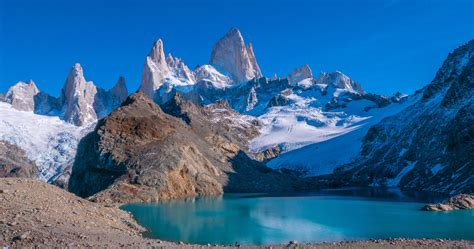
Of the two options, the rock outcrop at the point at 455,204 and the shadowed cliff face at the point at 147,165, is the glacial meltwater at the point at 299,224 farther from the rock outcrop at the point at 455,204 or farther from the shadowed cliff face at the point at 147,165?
the shadowed cliff face at the point at 147,165

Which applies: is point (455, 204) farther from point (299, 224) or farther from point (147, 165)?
point (147, 165)

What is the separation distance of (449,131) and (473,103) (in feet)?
35.1

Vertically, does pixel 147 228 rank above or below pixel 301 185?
below

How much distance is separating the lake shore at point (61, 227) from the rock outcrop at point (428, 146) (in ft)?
215

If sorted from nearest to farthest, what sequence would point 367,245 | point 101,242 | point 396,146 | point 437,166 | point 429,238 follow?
point 101,242
point 367,245
point 429,238
point 437,166
point 396,146

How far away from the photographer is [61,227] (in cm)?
3447

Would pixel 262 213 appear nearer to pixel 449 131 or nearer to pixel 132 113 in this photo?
pixel 132 113

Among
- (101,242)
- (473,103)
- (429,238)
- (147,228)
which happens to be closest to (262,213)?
(147,228)

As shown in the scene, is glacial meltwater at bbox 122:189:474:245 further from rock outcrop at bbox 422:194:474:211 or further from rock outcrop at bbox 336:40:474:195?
rock outcrop at bbox 336:40:474:195

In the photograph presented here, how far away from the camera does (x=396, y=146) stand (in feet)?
520

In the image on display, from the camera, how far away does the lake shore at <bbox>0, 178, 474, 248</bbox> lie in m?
31.2

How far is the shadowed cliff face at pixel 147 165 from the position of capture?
317 feet

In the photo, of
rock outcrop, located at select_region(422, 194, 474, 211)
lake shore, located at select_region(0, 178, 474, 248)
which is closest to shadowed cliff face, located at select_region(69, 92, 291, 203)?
lake shore, located at select_region(0, 178, 474, 248)

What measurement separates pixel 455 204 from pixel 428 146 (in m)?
72.6
